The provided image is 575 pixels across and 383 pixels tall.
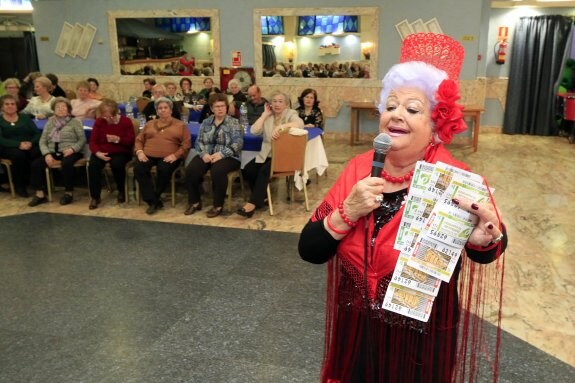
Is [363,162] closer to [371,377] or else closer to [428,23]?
[371,377]

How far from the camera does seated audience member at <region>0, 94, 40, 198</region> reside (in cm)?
552

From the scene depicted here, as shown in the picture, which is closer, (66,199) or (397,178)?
(397,178)

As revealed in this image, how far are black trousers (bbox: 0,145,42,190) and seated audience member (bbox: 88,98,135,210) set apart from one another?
798 mm

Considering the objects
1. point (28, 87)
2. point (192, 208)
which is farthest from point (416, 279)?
point (28, 87)

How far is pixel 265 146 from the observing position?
5.07 metres

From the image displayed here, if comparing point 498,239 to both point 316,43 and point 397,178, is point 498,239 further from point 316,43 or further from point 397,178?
point 316,43

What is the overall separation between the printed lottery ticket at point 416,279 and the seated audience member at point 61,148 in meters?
4.83

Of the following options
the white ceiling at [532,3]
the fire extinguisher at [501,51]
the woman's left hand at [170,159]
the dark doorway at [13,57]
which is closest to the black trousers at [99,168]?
the woman's left hand at [170,159]

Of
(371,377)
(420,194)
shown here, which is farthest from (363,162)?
(371,377)

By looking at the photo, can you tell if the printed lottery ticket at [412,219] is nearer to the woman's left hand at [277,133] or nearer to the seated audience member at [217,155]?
the woman's left hand at [277,133]

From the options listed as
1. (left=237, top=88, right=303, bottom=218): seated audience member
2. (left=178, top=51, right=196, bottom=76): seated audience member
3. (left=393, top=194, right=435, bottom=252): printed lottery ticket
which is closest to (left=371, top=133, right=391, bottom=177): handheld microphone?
(left=393, top=194, right=435, bottom=252): printed lottery ticket

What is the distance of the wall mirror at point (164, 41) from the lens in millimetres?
8805

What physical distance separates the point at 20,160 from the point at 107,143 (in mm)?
1059

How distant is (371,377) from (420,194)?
0.57m
